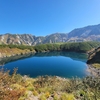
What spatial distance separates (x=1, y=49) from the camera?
124000 mm

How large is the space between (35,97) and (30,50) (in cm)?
16601

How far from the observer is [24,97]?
6926 millimetres

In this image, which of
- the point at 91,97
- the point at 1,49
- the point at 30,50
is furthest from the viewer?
the point at 30,50

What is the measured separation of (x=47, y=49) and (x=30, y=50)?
35.5 metres

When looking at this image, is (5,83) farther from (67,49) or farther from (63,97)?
(67,49)

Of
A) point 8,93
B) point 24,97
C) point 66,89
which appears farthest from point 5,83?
point 66,89

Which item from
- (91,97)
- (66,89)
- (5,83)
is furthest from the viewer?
(66,89)

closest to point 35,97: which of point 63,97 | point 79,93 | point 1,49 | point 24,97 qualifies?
point 24,97

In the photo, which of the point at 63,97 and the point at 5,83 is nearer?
the point at 5,83

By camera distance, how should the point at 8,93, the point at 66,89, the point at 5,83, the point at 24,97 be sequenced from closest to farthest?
the point at 8,93 → the point at 5,83 → the point at 24,97 → the point at 66,89

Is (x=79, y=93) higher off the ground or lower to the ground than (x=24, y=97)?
lower

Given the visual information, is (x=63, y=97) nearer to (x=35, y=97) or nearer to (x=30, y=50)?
(x=35, y=97)

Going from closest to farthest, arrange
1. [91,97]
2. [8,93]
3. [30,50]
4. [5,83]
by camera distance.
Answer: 1. [8,93]
2. [5,83]
3. [91,97]
4. [30,50]

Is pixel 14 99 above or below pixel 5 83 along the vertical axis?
below
